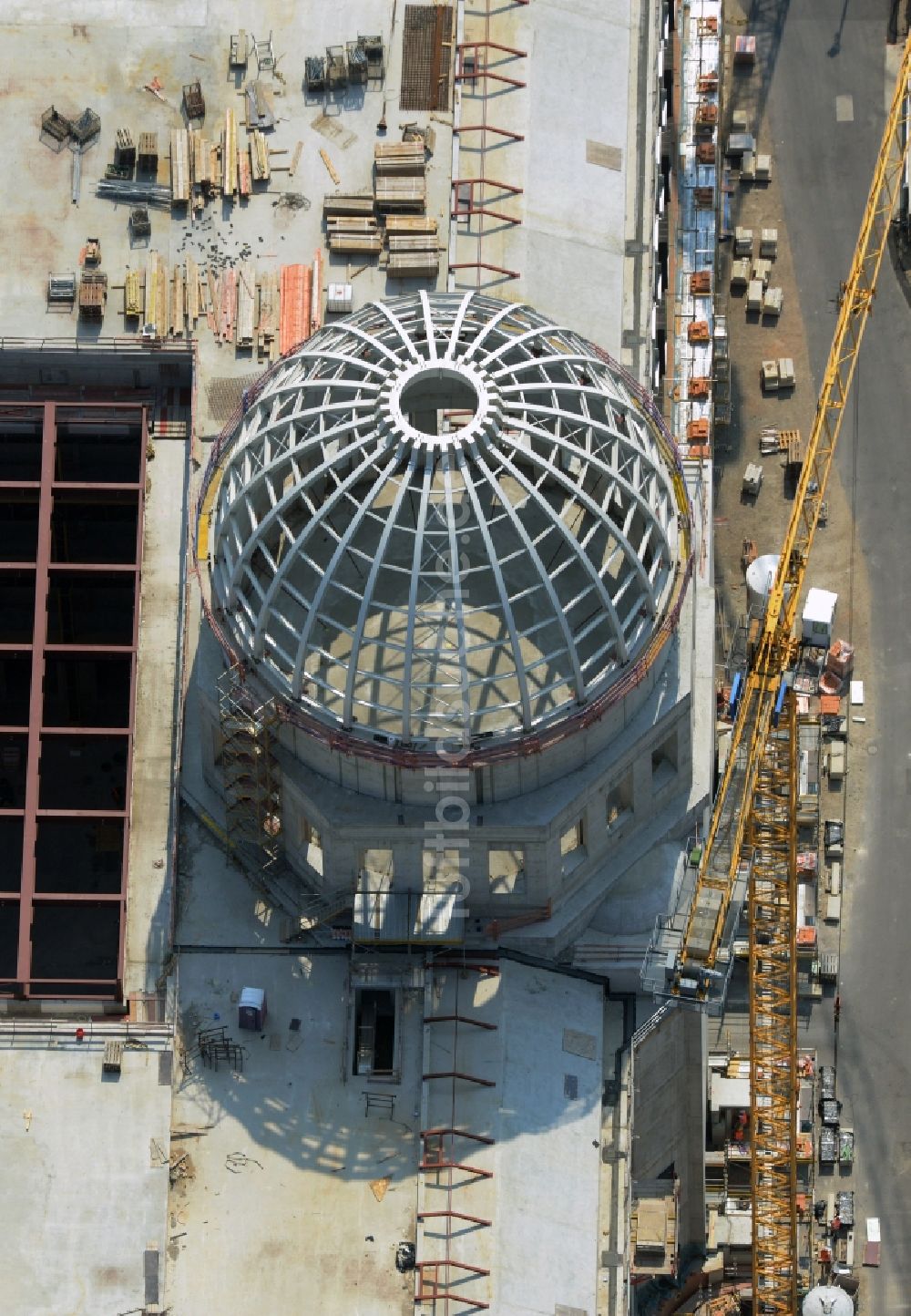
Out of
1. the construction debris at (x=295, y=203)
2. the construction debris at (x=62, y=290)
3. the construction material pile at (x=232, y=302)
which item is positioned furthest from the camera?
the construction debris at (x=295, y=203)

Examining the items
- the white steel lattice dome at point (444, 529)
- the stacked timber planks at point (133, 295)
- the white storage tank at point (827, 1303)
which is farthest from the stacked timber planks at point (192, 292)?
the white storage tank at point (827, 1303)

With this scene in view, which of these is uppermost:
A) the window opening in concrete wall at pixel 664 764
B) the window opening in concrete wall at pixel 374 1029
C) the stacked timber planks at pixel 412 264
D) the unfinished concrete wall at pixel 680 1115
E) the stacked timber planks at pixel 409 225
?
the stacked timber planks at pixel 409 225

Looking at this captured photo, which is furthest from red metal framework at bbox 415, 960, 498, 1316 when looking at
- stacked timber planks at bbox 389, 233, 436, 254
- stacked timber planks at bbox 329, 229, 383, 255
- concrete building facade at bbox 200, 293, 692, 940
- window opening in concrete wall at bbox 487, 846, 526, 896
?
stacked timber planks at bbox 329, 229, 383, 255

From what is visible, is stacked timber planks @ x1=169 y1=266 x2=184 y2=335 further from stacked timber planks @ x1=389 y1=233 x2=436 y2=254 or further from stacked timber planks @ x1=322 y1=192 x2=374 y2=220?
stacked timber planks @ x1=389 y1=233 x2=436 y2=254

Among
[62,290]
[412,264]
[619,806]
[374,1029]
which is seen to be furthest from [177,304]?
[374,1029]

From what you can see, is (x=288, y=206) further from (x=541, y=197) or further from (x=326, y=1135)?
(x=326, y=1135)

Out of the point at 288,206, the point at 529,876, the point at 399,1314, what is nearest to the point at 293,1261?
the point at 399,1314

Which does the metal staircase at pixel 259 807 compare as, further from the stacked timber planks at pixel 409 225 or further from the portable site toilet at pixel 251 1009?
the stacked timber planks at pixel 409 225
